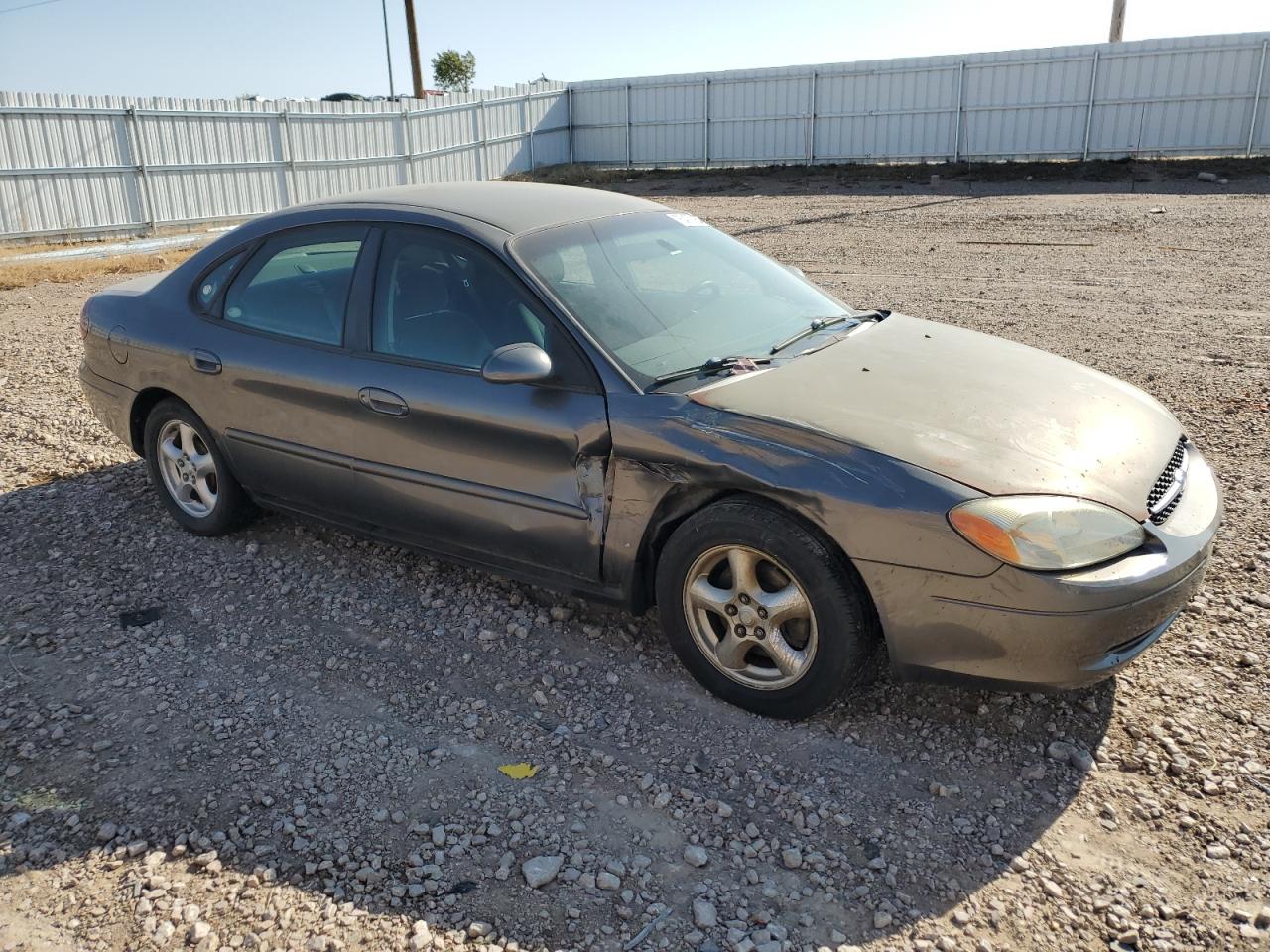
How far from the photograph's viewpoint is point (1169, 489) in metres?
3.43

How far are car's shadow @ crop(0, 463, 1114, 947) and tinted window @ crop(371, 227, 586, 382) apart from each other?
111cm

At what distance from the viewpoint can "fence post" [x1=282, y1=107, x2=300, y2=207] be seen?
69.6ft

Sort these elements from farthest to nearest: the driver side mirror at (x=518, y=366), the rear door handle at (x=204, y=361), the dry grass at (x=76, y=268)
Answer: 1. the dry grass at (x=76, y=268)
2. the rear door handle at (x=204, y=361)
3. the driver side mirror at (x=518, y=366)

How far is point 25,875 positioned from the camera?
2875 millimetres

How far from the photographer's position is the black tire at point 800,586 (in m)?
3.17

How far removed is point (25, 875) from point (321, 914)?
896 mm

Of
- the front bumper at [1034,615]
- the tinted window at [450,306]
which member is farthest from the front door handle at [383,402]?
the front bumper at [1034,615]

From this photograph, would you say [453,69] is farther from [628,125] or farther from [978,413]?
[978,413]

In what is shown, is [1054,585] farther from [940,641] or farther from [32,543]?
[32,543]

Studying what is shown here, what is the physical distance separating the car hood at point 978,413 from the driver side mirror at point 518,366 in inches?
21.7

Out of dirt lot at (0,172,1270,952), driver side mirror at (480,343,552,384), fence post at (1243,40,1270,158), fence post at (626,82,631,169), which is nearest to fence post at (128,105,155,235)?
fence post at (626,82,631,169)

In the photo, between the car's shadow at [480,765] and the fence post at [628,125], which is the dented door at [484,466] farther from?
the fence post at [628,125]

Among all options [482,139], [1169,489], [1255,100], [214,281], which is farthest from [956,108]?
[1169,489]

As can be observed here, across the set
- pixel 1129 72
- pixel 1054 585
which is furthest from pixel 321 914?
pixel 1129 72
